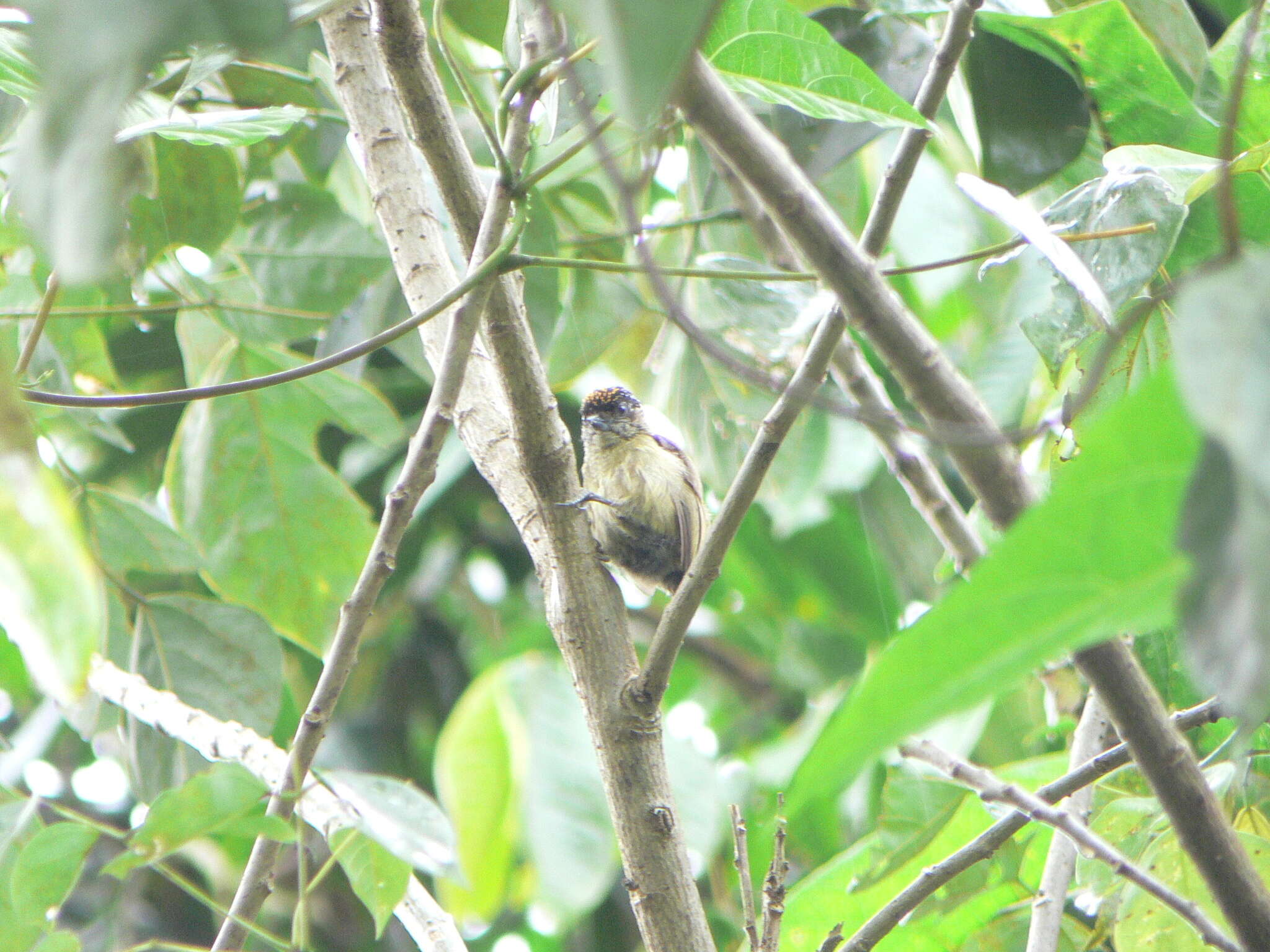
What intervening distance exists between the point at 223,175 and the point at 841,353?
1051mm

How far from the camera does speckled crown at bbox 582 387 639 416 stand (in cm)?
332

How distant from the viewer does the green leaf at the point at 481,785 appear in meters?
2.58

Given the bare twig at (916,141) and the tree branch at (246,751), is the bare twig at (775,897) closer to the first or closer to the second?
the tree branch at (246,751)

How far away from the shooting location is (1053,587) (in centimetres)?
51

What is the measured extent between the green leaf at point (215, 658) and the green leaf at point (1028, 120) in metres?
1.39

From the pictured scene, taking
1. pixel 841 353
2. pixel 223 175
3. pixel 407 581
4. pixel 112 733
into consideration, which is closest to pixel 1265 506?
pixel 841 353

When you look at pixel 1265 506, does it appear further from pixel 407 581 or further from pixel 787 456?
pixel 407 581

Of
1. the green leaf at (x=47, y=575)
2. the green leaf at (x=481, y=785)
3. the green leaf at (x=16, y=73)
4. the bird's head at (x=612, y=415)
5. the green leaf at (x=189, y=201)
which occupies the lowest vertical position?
the green leaf at (x=481, y=785)

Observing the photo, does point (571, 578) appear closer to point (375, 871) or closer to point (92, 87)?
point (375, 871)

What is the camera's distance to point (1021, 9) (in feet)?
5.31

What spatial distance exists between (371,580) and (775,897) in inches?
24.6

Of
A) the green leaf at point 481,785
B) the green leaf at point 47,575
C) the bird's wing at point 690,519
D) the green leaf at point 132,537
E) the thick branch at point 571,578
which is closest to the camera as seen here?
the green leaf at point 47,575

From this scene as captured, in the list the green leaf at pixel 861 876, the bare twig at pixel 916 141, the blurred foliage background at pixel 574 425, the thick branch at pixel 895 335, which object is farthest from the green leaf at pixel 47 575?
the green leaf at pixel 861 876

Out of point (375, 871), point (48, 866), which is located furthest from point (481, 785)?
Answer: point (48, 866)
